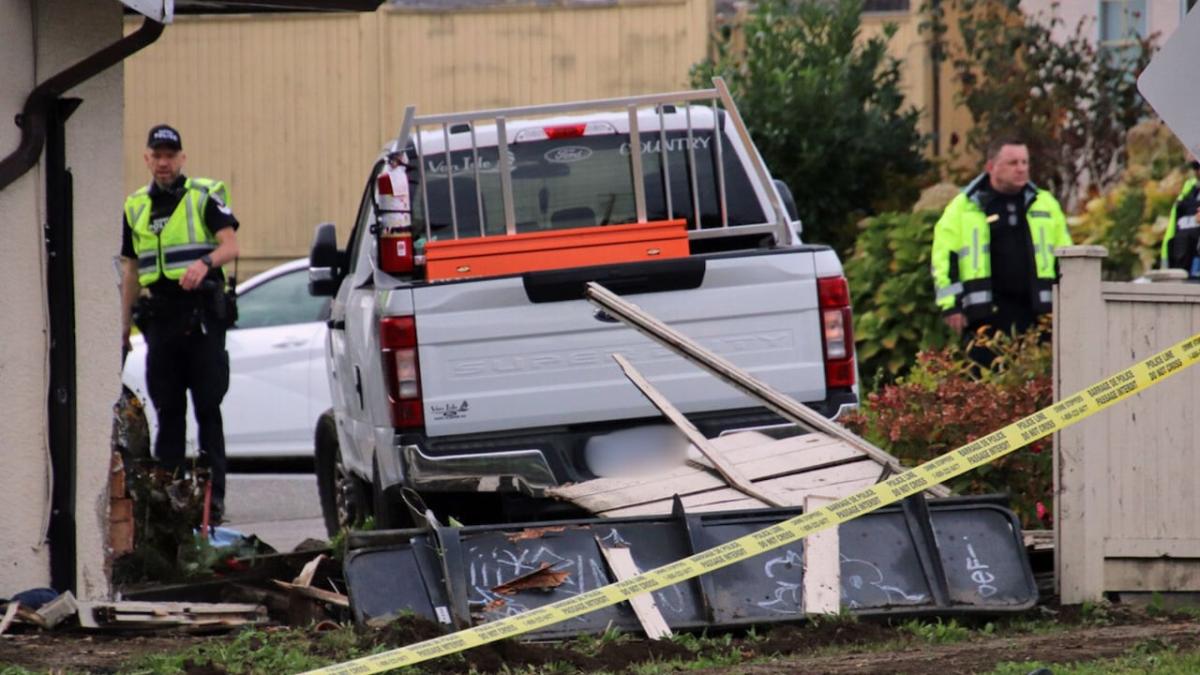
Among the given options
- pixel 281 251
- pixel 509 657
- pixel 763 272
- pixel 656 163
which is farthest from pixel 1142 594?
pixel 281 251

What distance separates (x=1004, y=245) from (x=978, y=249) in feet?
0.51

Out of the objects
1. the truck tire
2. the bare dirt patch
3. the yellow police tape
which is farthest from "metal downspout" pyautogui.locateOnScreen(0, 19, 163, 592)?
the yellow police tape

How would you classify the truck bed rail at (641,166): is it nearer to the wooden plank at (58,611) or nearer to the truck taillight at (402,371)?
the truck taillight at (402,371)

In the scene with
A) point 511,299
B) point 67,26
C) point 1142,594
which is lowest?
point 1142,594

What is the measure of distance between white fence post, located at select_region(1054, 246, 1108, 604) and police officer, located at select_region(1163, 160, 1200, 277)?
4235 millimetres

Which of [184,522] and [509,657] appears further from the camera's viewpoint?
[184,522]

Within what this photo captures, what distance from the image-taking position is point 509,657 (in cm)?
625

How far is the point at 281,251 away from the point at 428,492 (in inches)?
582

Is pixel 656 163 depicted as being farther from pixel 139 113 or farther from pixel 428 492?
pixel 139 113

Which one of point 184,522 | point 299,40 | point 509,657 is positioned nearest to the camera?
point 509,657

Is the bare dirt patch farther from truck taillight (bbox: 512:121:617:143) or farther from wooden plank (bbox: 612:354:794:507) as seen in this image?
truck taillight (bbox: 512:121:617:143)

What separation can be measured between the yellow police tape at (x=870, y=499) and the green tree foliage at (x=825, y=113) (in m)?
9.67

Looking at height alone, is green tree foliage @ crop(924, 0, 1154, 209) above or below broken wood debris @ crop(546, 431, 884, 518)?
above

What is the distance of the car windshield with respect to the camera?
9.09 m
